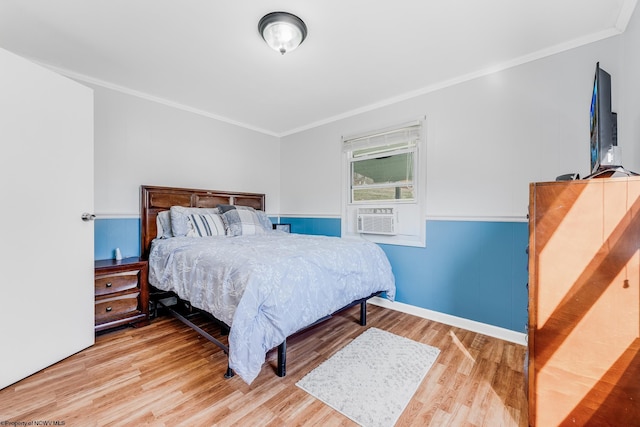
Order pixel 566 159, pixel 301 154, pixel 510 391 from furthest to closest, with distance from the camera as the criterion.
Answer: pixel 301 154 < pixel 566 159 < pixel 510 391

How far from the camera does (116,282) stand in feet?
Result: 7.91

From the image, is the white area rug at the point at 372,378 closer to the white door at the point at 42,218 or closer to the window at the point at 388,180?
the window at the point at 388,180

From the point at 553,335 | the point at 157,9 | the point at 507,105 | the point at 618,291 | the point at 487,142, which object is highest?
the point at 157,9

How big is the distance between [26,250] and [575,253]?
9.94 ft

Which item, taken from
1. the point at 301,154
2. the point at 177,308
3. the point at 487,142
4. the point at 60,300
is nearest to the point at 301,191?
the point at 301,154

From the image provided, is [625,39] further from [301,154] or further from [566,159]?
[301,154]

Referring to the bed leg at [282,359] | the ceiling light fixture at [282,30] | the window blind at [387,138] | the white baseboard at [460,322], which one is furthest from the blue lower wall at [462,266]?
the ceiling light fixture at [282,30]

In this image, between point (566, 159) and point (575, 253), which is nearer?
point (575, 253)

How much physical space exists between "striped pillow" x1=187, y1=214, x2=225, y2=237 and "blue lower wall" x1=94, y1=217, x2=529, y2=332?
0.65 metres

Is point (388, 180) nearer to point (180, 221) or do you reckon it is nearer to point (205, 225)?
point (205, 225)

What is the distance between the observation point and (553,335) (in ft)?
3.61

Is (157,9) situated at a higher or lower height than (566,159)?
higher

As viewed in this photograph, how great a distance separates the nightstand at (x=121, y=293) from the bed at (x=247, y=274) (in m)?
0.13

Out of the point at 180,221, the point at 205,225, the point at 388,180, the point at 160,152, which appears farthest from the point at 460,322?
the point at 160,152
